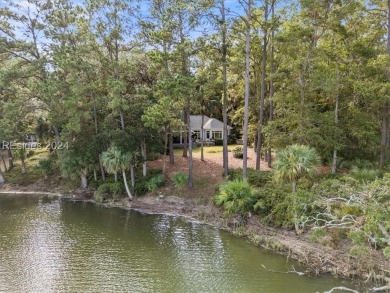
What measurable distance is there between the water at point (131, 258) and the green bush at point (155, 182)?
3303 mm

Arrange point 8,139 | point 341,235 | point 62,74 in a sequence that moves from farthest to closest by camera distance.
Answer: point 8,139 < point 62,74 < point 341,235

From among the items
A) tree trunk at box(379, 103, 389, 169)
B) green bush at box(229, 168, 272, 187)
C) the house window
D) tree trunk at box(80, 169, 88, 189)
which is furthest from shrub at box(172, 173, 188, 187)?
the house window

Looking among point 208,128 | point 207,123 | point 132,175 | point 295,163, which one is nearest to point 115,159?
point 132,175

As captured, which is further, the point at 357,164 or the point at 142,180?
the point at 142,180

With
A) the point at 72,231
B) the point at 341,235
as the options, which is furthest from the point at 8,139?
the point at 341,235

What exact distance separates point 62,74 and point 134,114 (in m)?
5.98

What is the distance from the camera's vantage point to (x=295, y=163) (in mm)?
15109

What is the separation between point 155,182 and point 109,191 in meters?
3.38

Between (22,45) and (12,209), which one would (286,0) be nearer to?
(22,45)

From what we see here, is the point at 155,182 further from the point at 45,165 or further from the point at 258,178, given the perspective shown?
the point at 45,165

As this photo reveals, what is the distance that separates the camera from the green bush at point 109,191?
22.3 m

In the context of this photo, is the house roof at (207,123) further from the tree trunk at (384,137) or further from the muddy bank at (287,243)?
the tree trunk at (384,137)

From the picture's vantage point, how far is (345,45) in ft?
66.1

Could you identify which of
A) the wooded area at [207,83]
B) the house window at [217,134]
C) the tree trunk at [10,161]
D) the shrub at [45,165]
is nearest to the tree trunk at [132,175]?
the wooded area at [207,83]
